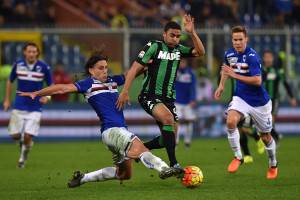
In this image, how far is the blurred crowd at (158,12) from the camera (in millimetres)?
27984

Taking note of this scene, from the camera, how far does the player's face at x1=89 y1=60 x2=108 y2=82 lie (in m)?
12.1

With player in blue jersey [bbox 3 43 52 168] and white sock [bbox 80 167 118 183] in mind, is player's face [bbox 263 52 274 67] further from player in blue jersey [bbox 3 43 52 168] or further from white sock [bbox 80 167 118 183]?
white sock [bbox 80 167 118 183]

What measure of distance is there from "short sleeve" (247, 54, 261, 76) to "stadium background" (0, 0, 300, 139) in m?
11.1

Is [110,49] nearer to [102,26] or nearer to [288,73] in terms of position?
[102,26]

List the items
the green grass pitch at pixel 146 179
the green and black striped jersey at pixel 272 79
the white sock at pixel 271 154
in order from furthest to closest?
the green and black striped jersey at pixel 272 79 < the white sock at pixel 271 154 < the green grass pitch at pixel 146 179

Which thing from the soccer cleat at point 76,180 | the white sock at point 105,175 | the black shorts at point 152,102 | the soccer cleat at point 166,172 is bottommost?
the soccer cleat at point 76,180

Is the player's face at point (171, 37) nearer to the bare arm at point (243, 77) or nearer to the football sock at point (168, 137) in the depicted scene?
the bare arm at point (243, 77)

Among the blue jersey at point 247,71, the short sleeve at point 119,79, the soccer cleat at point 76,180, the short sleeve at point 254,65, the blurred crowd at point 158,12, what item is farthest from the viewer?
the blurred crowd at point 158,12

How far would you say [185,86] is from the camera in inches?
930

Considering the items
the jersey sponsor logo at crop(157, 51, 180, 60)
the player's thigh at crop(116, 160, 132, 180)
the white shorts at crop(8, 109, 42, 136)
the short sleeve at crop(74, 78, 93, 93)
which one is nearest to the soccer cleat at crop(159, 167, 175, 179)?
the player's thigh at crop(116, 160, 132, 180)

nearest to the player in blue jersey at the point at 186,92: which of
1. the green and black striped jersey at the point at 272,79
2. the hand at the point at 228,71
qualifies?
the green and black striped jersey at the point at 272,79

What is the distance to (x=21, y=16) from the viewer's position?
90.2ft

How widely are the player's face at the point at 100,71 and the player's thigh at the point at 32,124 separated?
5344 mm

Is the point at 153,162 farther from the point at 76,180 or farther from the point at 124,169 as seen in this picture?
the point at 76,180
